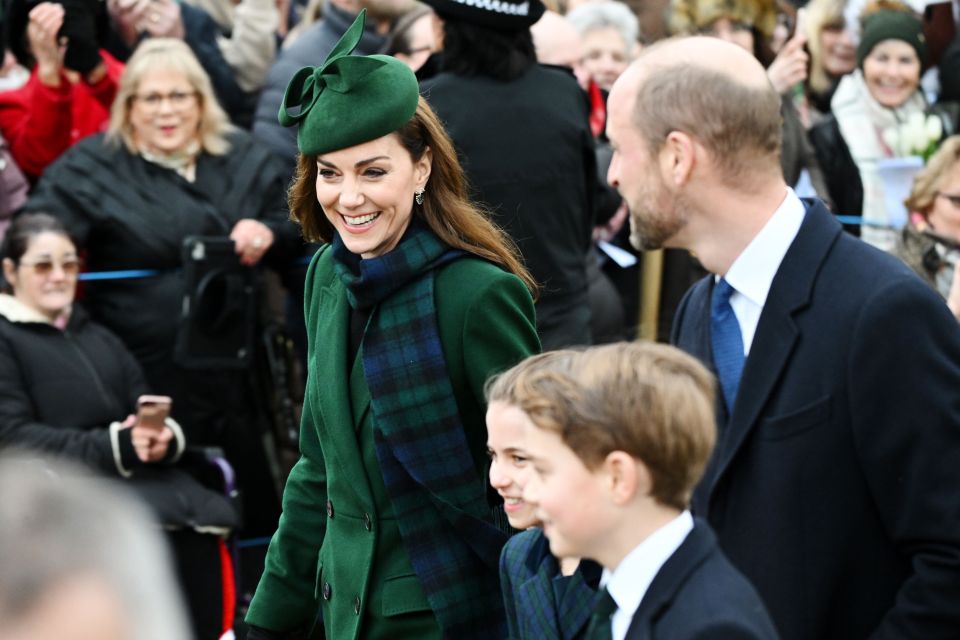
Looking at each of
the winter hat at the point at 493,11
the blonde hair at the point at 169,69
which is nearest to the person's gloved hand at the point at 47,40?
the blonde hair at the point at 169,69

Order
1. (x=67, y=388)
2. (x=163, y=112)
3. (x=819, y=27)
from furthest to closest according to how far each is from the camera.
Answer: (x=819, y=27) → (x=163, y=112) → (x=67, y=388)

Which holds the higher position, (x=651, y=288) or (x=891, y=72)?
(x=891, y=72)

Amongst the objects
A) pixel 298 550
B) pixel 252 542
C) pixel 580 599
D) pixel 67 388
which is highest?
pixel 580 599

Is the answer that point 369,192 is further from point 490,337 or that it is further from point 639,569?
point 639,569

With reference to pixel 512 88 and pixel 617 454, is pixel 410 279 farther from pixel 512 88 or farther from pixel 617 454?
pixel 512 88

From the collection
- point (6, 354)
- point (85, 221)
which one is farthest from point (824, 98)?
point (6, 354)

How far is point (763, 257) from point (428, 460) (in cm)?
91

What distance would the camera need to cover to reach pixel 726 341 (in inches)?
124

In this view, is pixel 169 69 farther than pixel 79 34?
No

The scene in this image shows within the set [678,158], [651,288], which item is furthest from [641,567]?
[651,288]

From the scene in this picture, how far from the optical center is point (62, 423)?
20.2 feet

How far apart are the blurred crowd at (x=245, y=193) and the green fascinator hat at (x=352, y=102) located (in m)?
1.72

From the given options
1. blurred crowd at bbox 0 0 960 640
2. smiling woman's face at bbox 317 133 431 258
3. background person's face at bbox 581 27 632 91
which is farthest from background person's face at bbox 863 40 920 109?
smiling woman's face at bbox 317 133 431 258

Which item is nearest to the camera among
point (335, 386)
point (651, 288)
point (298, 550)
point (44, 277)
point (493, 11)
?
point (335, 386)
